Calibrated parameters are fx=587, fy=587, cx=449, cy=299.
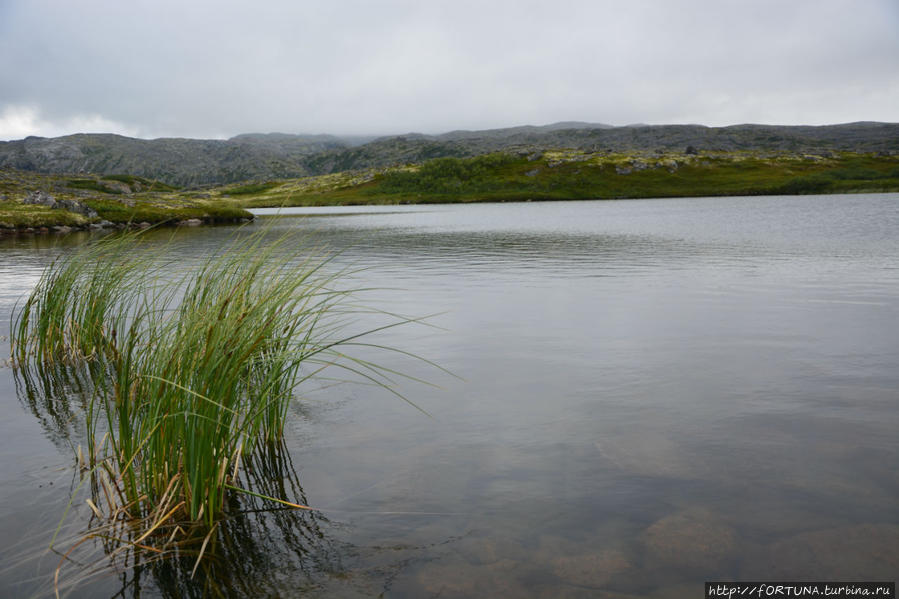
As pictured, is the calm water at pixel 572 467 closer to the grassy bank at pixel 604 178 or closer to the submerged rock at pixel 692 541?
the submerged rock at pixel 692 541

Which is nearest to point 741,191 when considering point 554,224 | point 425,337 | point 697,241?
point 554,224

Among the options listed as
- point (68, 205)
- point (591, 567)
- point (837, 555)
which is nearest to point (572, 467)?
point (591, 567)

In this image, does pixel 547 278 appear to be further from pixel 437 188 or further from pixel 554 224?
pixel 437 188

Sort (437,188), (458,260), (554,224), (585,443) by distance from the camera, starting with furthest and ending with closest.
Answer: (437,188) → (554,224) → (458,260) → (585,443)

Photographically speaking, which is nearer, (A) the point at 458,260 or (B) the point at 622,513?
(B) the point at 622,513

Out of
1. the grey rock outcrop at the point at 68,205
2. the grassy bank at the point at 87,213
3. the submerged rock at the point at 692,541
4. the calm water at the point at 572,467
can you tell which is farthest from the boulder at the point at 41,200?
the submerged rock at the point at 692,541

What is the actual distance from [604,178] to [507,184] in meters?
22.2

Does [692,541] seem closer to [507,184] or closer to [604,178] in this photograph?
[604,178]

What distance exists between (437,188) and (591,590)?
147 metres

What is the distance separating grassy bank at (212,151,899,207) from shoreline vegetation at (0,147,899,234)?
20cm

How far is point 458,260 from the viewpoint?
30672 millimetres

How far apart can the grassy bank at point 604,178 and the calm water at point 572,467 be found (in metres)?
101

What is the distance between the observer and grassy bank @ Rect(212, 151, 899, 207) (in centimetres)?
10881

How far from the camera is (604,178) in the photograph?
131 meters
